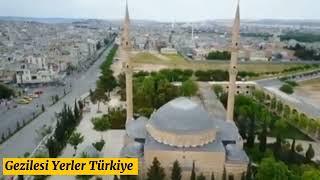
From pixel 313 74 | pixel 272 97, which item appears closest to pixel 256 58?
pixel 313 74

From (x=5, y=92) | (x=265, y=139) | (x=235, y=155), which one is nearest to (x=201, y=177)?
(x=235, y=155)

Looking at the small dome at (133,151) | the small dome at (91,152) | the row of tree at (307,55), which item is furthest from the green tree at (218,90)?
the row of tree at (307,55)

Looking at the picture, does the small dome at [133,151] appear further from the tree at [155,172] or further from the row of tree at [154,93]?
the row of tree at [154,93]

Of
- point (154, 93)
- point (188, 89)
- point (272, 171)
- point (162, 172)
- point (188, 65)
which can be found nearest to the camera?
point (272, 171)

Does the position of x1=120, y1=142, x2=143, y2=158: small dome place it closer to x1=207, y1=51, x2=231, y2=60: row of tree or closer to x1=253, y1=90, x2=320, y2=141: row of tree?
x1=253, y1=90, x2=320, y2=141: row of tree

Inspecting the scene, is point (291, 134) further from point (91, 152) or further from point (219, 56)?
point (219, 56)

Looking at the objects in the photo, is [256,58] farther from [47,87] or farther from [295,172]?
[295,172]

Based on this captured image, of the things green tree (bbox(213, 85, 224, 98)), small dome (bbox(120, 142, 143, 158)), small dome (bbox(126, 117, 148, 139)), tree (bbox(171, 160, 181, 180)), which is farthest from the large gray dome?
green tree (bbox(213, 85, 224, 98))

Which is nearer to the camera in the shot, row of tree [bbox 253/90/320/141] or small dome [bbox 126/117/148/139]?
small dome [bbox 126/117/148/139]
